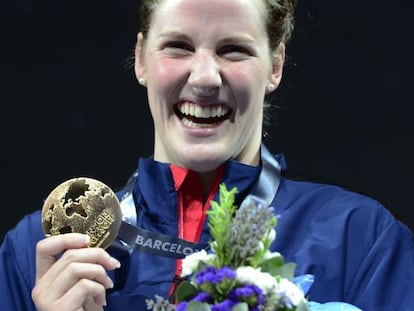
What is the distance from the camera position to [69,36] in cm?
370

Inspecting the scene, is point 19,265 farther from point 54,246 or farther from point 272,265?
point 272,265

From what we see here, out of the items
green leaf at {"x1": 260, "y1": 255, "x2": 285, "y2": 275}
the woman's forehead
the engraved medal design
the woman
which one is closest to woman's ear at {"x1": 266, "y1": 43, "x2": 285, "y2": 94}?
the woman

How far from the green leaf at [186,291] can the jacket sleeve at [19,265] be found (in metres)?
0.68

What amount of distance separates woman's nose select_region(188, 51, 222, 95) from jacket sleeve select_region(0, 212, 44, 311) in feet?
1.64

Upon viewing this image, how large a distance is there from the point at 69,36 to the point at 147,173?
1043 millimetres

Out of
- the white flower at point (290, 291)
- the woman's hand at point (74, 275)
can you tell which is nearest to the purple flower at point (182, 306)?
the white flower at point (290, 291)

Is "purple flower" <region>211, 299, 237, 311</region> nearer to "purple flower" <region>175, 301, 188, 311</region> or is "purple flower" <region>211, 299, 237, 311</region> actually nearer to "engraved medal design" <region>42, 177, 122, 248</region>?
"purple flower" <region>175, 301, 188, 311</region>

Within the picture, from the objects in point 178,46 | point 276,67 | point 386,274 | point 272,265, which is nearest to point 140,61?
point 178,46

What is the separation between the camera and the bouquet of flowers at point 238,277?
1995mm

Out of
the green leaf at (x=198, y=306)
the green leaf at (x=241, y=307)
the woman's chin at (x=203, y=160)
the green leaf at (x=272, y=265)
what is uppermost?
the woman's chin at (x=203, y=160)

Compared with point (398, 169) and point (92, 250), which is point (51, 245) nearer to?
point (92, 250)

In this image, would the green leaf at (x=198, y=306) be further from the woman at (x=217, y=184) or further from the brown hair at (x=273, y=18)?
the brown hair at (x=273, y=18)

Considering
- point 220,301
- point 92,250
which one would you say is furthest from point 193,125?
point 220,301

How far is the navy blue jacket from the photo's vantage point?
255cm
